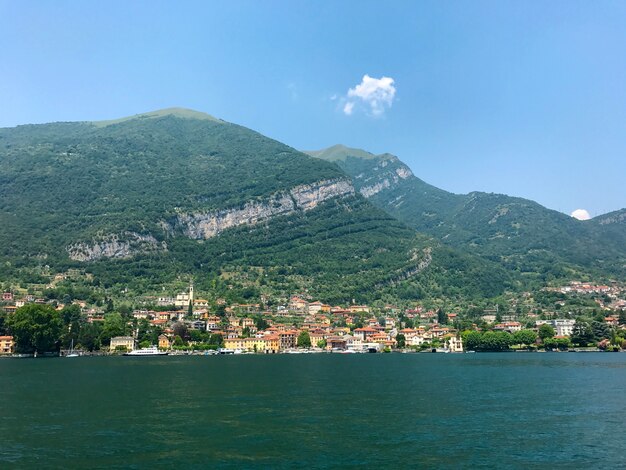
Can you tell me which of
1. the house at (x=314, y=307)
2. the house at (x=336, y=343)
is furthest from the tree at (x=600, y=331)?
the house at (x=314, y=307)

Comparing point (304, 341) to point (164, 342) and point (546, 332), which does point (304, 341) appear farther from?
point (546, 332)

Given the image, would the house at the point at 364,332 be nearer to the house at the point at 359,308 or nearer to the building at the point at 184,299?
the house at the point at 359,308

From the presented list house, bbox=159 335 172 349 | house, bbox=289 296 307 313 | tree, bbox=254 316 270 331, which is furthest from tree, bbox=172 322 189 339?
house, bbox=289 296 307 313

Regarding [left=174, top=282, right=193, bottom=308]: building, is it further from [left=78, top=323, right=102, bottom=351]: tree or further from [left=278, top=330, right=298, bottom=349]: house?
[left=78, top=323, right=102, bottom=351]: tree

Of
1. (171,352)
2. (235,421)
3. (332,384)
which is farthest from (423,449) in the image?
(171,352)

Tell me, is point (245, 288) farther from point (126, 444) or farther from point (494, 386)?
point (126, 444)
